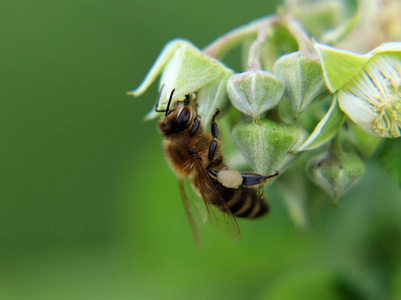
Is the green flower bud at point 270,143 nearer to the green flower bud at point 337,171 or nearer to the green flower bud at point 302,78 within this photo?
the green flower bud at point 302,78

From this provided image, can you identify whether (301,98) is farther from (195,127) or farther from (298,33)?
(195,127)

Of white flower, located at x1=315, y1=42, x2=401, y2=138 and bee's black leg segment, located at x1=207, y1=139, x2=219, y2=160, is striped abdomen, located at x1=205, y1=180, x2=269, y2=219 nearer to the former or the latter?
bee's black leg segment, located at x1=207, y1=139, x2=219, y2=160

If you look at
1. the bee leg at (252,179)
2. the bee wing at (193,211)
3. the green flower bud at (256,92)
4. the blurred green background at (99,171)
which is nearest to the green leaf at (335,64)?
the green flower bud at (256,92)

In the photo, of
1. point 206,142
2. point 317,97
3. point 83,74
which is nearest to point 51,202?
point 83,74

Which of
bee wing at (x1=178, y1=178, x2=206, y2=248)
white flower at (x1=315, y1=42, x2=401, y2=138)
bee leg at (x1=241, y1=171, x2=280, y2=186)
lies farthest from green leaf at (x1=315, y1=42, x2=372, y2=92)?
bee wing at (x1=178, y1=178, x2=206, y2=248)

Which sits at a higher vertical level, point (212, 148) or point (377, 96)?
point (377, 96)

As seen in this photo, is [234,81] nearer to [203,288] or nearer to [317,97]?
[317,97]

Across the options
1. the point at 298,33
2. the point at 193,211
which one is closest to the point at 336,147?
the point at 298,33
